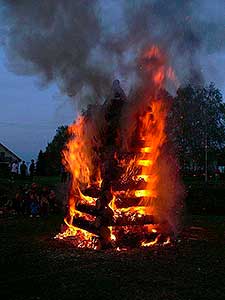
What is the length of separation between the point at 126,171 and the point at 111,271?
11.0 feet

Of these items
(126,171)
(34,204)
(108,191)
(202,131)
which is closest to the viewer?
(108,191)

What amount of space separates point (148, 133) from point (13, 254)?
4407 millimetres

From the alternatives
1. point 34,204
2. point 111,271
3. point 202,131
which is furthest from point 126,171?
point 202,131

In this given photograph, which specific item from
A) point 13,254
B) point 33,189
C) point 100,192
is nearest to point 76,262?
point 13,254

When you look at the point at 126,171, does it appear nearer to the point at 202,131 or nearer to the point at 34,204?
the point at 34,204

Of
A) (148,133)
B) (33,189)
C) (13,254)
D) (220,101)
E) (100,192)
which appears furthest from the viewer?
(220,101)

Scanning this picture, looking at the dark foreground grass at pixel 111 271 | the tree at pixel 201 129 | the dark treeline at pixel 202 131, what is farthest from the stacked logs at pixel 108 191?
the tree at pixel 201 129

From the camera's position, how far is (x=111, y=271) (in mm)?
7395

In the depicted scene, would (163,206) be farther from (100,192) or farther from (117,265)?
(117,265)

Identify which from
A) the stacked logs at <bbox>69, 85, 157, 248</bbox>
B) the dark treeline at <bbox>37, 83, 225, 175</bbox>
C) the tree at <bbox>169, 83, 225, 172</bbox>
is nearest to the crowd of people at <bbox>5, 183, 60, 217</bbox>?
the stacked logs at <bbox>69, 85, 157, 248</bbox>

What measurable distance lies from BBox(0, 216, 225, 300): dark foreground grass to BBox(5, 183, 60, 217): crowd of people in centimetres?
465

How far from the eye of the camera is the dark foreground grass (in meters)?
6.26

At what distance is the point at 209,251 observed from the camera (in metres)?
9.12

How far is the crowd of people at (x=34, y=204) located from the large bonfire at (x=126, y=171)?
171 inches
